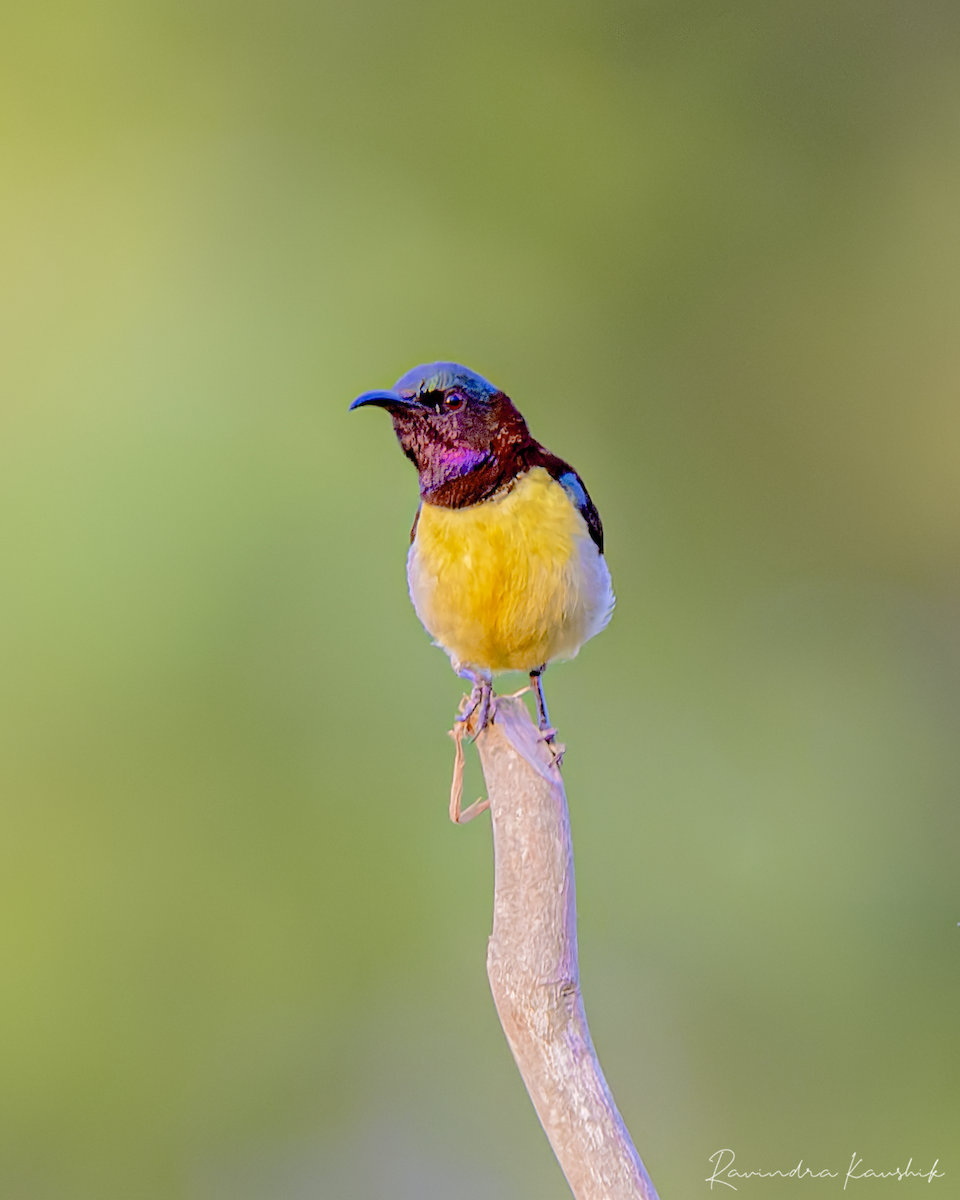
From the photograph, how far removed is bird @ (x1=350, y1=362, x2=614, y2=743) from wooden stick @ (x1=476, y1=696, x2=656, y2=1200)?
0.50 feet

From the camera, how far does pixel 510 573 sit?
59.6 inches

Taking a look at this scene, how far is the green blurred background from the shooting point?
2.33 metres

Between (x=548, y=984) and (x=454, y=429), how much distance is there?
66 cm

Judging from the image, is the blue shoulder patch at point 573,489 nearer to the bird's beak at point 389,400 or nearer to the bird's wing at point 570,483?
the bird's wing at point 570,483

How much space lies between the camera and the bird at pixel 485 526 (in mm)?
1500

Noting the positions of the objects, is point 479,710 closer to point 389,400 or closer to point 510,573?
point 510,573

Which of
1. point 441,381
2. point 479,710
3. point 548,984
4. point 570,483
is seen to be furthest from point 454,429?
point 548,984

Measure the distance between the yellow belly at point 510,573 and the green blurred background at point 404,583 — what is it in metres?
A: 0.82

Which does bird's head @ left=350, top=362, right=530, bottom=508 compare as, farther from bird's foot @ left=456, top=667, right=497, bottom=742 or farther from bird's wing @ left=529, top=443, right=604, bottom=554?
bird's foot @ left=456, top=667, right=497, bottom=742

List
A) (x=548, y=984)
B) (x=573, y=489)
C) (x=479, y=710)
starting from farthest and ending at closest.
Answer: (x=573, y=489) < (x=479, y=710) < (x=548, y=984)

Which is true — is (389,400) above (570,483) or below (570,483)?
above

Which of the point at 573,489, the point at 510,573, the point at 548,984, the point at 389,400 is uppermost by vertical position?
the point at 389,400

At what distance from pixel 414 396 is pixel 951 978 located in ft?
5.70

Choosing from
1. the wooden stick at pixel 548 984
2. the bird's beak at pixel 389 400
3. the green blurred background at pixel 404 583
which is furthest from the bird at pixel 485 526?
the green blurred background at pixel 404 583
